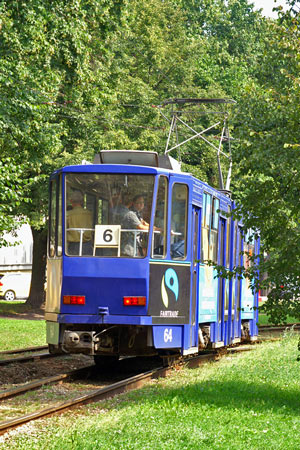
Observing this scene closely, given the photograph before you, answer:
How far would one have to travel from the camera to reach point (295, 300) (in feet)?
38.0

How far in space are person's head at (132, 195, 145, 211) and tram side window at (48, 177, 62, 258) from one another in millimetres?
1236

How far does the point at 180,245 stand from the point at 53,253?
2.06m

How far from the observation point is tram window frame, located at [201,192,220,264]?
16.0m

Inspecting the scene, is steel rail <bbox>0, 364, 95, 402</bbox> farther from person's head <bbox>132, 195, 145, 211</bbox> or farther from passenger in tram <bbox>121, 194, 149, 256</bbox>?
person's head <bbox>132, 195, 145, 211</bbox>

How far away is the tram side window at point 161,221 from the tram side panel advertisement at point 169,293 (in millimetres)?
252

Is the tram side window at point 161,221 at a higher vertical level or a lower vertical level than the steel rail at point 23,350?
higher

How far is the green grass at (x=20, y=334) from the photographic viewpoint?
22.0m

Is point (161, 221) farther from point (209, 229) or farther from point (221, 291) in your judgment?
point (221, 291)

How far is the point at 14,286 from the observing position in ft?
179

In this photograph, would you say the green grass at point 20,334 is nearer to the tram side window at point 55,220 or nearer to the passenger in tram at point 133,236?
the tram side window at point 55,220

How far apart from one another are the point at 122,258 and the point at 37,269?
79.1ft

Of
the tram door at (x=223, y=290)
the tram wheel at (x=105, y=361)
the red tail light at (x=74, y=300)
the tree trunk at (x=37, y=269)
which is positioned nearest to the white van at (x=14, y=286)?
the tree trunk at (x=37, y=269)

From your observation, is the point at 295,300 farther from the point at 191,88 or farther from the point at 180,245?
the point at 191,88

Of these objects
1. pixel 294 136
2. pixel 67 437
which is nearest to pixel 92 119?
pixel 294 136
